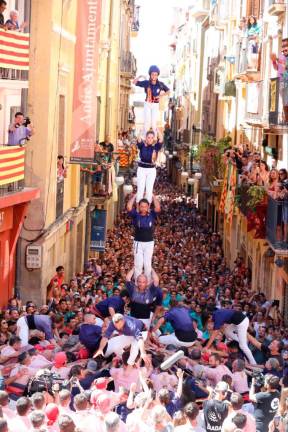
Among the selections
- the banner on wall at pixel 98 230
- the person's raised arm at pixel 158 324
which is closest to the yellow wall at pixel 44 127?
the person's raised arm at pixel 158 324

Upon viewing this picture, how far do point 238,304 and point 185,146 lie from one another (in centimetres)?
5105

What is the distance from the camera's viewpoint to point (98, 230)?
4184cm

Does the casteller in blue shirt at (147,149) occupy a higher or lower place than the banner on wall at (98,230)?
higher

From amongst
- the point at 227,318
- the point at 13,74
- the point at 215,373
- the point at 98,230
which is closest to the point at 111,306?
the point at 227,318

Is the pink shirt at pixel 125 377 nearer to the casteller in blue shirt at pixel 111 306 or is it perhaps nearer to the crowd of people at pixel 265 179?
the casteller in blue shirt at pixel 111 306

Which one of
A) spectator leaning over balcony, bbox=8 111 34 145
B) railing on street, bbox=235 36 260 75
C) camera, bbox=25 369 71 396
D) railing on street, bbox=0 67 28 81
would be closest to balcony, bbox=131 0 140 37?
railing on street, bbox=235 36 260 75

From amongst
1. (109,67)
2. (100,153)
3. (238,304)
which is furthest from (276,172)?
(109,67)

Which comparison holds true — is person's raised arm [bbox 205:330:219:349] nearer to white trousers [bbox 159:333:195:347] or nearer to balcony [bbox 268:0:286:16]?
white trousers [bbox 159:333:195:347]

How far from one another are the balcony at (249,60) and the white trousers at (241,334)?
2044cm

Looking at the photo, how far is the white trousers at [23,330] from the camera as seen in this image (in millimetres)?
18378

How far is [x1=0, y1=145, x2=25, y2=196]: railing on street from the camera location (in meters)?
21.9

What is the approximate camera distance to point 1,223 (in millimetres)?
24062

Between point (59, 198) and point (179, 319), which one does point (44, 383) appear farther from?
point (59, 198)

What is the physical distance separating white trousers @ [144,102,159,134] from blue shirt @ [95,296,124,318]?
115 inches
